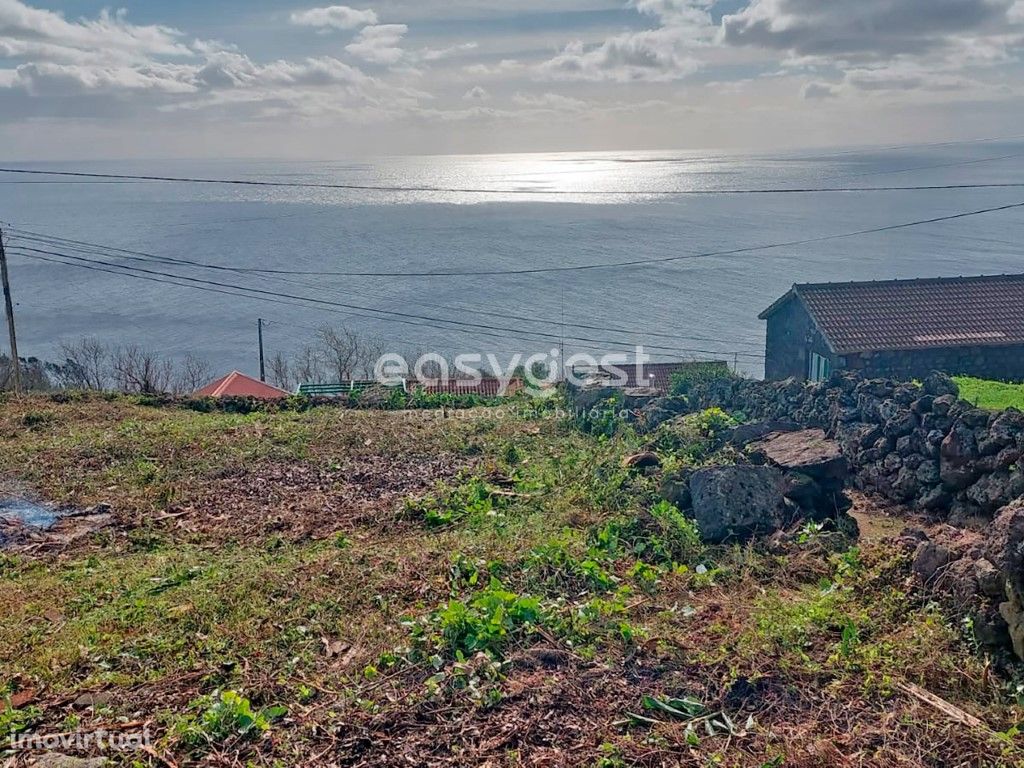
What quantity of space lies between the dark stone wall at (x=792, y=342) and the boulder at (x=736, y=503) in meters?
17.2

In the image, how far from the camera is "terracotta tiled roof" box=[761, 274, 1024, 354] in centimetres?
2439

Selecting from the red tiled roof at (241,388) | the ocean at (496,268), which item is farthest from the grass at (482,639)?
the ocean at (496,268)

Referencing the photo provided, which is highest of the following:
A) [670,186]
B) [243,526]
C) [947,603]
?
[670,186]

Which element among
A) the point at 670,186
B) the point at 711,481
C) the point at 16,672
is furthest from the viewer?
the point at 670,186

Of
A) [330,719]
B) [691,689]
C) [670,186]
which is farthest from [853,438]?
[670,186]

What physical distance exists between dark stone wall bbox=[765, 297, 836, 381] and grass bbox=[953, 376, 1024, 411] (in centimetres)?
398

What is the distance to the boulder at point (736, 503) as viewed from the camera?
855 centimetres

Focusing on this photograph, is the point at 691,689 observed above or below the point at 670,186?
below

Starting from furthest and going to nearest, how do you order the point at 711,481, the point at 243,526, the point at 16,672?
the point at 243,526
the point at 711,481
the point at 16,672

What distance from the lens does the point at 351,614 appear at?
688cm

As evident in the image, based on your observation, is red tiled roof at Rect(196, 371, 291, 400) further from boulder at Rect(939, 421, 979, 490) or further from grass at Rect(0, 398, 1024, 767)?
boulder at Rect(939, 421, 979, 490)

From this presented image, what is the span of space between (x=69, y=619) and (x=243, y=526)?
304cm

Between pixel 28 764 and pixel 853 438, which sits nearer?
pixel 28 764

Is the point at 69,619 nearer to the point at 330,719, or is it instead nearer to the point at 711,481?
the point at 330,719
